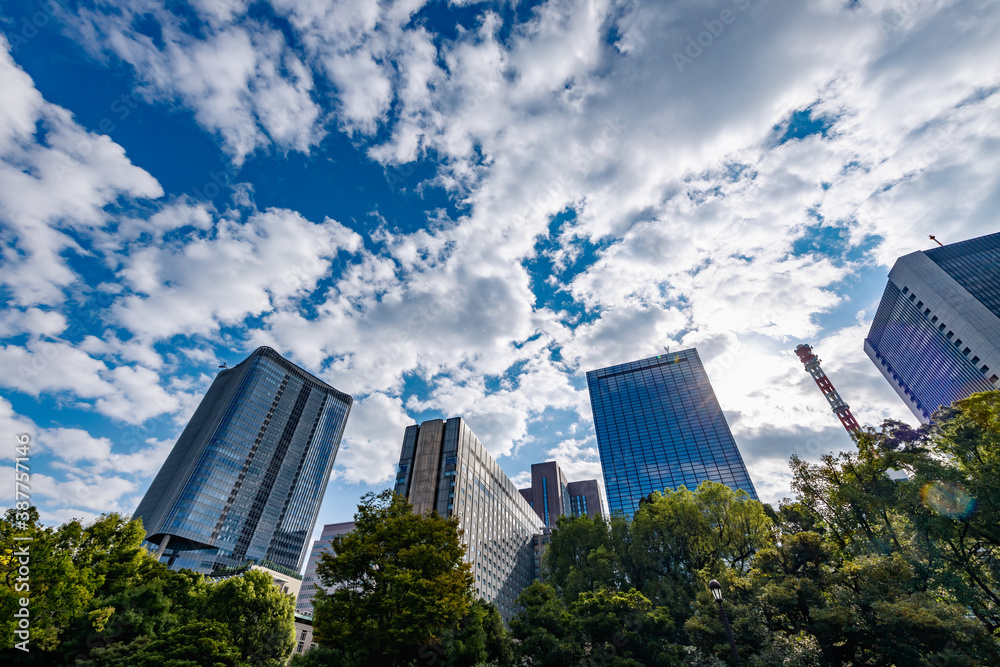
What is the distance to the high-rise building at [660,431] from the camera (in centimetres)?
11407

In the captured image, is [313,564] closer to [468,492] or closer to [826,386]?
[468,492]

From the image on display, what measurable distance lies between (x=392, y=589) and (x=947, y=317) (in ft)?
383

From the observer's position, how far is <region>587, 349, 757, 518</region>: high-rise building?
11407cm

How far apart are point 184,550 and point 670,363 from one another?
156m

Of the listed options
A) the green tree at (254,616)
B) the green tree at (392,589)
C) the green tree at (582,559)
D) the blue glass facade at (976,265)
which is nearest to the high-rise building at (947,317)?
the blue glass facade at (976,265)

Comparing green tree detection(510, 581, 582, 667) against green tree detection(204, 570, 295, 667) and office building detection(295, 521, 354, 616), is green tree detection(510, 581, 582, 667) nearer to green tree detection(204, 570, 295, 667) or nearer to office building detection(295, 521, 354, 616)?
green tree detection(204, 570, 295, 667)

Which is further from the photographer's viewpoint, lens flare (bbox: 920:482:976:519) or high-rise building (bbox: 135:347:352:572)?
high-rise building (bbox: 135:347:352:572)

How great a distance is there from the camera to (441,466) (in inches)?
2530

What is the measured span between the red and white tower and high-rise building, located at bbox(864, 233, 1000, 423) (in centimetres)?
1670

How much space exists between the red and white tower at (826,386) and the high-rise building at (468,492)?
11252cm

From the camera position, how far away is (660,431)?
126 metres

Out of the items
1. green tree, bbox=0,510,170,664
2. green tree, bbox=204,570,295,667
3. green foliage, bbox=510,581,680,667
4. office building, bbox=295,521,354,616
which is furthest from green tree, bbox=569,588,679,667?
office building, bbox=295,521,354,616

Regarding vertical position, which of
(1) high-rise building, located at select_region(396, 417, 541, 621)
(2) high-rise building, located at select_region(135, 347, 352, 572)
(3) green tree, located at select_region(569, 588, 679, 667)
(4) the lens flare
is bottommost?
(3) green tree, located at select_region(569, 588, 679, 667)

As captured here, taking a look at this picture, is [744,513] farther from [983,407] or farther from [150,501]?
[150,501]
